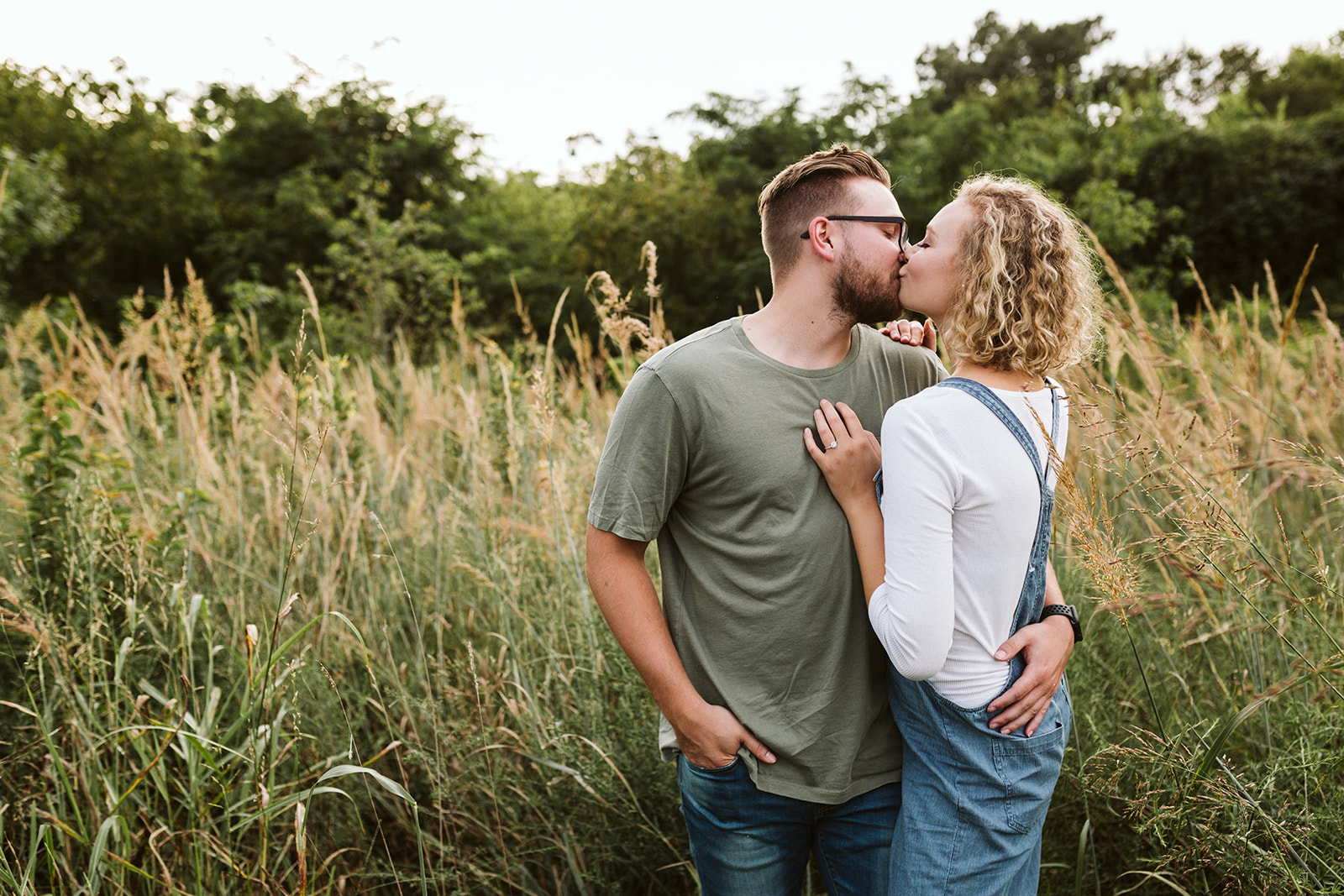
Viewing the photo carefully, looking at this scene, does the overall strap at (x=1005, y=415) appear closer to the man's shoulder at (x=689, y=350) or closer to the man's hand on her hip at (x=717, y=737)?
the man's shoulder at (x=689, y=350)

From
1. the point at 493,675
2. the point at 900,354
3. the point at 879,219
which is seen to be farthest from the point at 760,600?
the point at 493,675

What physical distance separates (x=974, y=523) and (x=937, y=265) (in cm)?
46

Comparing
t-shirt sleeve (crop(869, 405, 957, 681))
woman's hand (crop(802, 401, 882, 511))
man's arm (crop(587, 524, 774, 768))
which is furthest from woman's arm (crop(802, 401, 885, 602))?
man's arm (crop(587, 524, 774, 768))

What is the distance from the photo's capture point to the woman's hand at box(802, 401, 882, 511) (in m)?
1.36

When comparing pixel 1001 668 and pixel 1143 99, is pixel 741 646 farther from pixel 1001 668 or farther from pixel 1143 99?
pixel 1143 99

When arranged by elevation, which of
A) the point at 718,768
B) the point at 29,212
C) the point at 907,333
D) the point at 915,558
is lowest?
the point at 718,768

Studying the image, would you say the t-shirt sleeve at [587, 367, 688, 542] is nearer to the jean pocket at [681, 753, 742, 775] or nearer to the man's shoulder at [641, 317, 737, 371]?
the man's shoulder at [641, 317, 737, 371]

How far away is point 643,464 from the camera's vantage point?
4.62ft

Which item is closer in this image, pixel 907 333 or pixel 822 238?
pixel 822 238

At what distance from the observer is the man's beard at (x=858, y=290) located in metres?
1.50

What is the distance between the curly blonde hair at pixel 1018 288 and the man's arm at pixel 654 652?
0.67 metres

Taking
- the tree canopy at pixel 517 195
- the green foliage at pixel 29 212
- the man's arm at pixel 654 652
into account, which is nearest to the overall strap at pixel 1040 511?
the man's arm at pixel 654 652

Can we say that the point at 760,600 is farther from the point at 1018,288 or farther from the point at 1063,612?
the point at 1018,288

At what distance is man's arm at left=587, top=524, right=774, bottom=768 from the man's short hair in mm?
601
